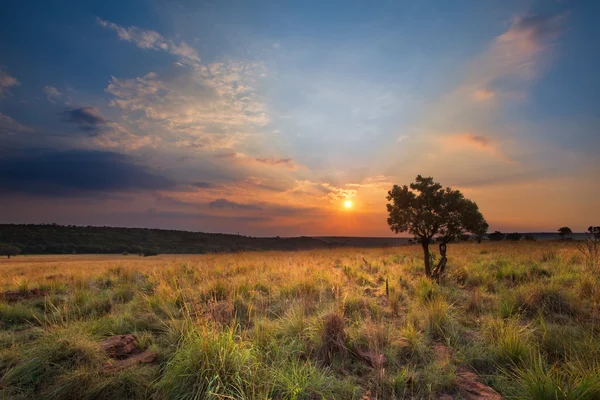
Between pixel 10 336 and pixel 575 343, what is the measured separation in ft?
36.1

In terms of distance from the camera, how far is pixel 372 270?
1731 cm

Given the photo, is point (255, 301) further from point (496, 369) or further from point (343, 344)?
point (496, 369)

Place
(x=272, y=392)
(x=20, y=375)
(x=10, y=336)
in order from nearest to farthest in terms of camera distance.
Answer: (x=272, y=392) → (x=20, y=375) → (x=10, y=336)

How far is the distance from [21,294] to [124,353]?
8.56 m

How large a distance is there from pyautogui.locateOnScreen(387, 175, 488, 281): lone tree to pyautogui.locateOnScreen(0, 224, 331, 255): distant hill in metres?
34.7

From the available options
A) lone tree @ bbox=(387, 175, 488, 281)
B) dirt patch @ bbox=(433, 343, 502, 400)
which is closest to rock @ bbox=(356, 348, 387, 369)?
dirt patch @ bbox=(433, 343, 502, 400)

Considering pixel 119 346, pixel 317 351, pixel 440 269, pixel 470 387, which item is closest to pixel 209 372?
pixel 317 351

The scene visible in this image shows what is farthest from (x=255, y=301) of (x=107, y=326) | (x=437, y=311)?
(x=437, y=311)

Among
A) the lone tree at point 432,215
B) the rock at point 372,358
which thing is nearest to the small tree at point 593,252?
the lone tree at point 432,215

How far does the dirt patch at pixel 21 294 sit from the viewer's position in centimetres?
1038

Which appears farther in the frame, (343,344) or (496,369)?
(343,344)

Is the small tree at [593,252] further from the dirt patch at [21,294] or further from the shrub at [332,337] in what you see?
the dirt patch at [21,294]

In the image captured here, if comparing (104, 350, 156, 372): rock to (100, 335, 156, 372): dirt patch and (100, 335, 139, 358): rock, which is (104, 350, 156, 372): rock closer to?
(100, 335, 156, 372): dirt patch

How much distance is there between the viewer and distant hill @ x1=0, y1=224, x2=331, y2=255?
56.4 meters
